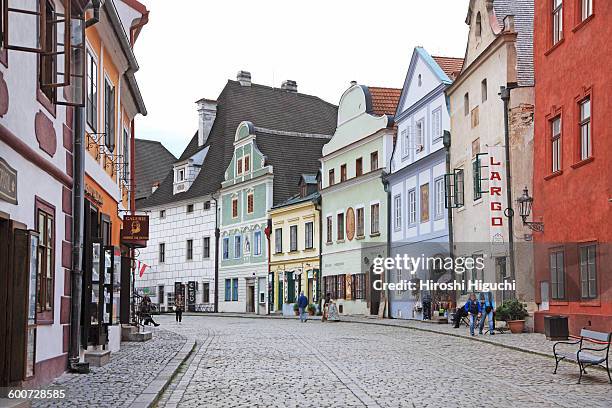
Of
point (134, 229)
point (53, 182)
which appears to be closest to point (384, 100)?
point (134, 229)

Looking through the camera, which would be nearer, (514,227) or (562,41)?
(562,41)

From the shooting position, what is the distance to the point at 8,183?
10875mm

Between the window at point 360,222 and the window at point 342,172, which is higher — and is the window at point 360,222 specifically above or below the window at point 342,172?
below

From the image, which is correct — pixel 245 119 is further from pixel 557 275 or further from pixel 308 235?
pixel 557 275

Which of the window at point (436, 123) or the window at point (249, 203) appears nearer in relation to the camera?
the window at point (436, 123)

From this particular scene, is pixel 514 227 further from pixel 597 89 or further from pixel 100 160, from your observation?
pixel 100 160

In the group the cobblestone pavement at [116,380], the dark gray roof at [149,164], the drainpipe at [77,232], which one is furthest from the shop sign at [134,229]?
the dark gray roof at [149,164]

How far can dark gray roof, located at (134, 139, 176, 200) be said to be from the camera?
260ft

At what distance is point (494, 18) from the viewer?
32250 millimetres

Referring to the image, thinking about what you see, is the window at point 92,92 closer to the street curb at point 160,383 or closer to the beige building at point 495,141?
the street curb at point 160,383

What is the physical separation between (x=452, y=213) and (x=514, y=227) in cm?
683

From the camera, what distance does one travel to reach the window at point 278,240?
190ft

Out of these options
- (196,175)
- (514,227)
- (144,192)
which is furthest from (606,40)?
(144,192)

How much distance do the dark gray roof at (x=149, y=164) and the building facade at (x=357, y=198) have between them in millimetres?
29701
